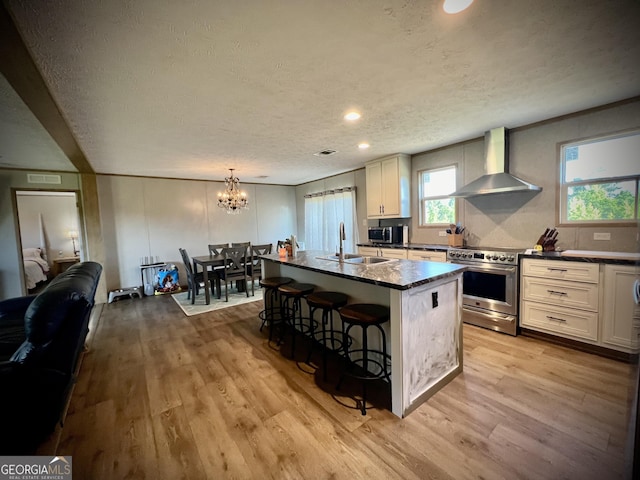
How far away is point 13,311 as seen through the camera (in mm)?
2832

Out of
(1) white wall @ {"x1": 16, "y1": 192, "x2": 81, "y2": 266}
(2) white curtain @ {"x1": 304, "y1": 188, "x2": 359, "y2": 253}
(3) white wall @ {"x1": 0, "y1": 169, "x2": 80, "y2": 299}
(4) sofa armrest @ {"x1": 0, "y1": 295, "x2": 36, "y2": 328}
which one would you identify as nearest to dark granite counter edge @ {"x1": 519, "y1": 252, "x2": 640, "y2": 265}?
(2) white curtain @ {"x1": 304, "y1": 188, "x2": 359, "y2": 253}

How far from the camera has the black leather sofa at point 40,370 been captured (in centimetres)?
162

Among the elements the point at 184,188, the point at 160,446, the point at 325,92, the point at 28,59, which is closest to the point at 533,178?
the point at 325,92

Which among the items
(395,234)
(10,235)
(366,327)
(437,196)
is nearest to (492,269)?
(437,196)

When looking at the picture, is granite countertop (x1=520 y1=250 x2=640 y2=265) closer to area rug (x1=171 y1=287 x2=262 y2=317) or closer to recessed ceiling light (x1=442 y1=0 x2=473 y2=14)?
recessed ceiling light (x1=442 y1=0 x2=473 y2=14)

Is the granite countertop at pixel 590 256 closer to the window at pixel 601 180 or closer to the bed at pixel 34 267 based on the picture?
the window at pixel 601 180

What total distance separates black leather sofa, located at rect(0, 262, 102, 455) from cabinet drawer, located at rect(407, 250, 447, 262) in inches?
146

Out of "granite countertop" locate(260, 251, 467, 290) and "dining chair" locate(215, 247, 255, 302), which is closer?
"granite countertop" locate(260, 251, 467, 290)

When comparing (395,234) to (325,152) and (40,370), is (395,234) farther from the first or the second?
(40,370)

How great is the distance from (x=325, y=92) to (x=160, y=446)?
2839mm

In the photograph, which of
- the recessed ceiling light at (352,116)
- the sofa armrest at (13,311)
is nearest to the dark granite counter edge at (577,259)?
the recessed ceiling light at (352,116)

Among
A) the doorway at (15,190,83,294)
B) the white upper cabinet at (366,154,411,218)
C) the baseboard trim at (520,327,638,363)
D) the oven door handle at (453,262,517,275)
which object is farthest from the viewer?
the doorway at (15,190,83,294)

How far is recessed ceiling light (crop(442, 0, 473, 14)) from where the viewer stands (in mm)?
1344

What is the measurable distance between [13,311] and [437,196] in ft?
18.3
